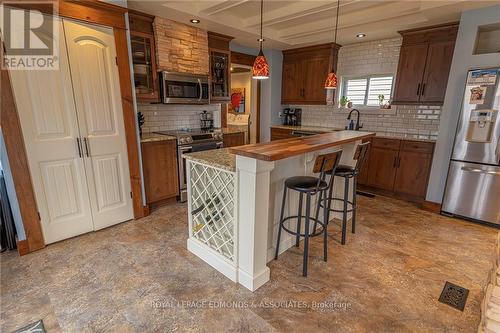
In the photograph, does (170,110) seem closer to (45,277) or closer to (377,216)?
(45,277)

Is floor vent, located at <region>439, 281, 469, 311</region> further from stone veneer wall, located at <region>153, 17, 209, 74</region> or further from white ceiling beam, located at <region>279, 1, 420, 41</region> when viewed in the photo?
stone veneer wall, located at <region>153, 17, 209, 74</region>

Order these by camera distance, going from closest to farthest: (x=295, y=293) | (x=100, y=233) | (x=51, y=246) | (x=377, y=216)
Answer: (x=295, y=293) < (x=51, y=246) < (x=100, y=233) < (x=377, y=216)

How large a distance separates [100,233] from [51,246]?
0.44 metres

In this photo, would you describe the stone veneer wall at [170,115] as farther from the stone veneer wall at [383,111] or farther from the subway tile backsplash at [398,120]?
the stone veneer wall at [383,111]

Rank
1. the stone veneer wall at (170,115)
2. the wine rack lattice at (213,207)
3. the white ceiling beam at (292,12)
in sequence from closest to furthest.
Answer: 1. the wine rack lattice at (213,207)
2. the white ceiling beam at (292,12)
3. the stone veneer wall at (170,115)

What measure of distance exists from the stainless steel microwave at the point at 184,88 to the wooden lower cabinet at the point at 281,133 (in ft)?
→ 6.02

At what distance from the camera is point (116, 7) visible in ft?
8.48

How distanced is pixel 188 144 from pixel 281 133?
7.51 ft

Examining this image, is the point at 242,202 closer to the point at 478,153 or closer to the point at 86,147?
the point at 86,147

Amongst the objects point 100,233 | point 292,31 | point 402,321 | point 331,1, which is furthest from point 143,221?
point 292,31

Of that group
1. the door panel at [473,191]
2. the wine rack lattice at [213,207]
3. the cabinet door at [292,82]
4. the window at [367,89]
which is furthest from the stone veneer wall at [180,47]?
the door panel at [473,191]

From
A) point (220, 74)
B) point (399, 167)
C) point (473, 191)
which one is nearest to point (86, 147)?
point (220, 74)

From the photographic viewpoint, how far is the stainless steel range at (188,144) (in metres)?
3.55

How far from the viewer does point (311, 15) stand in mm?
3486
